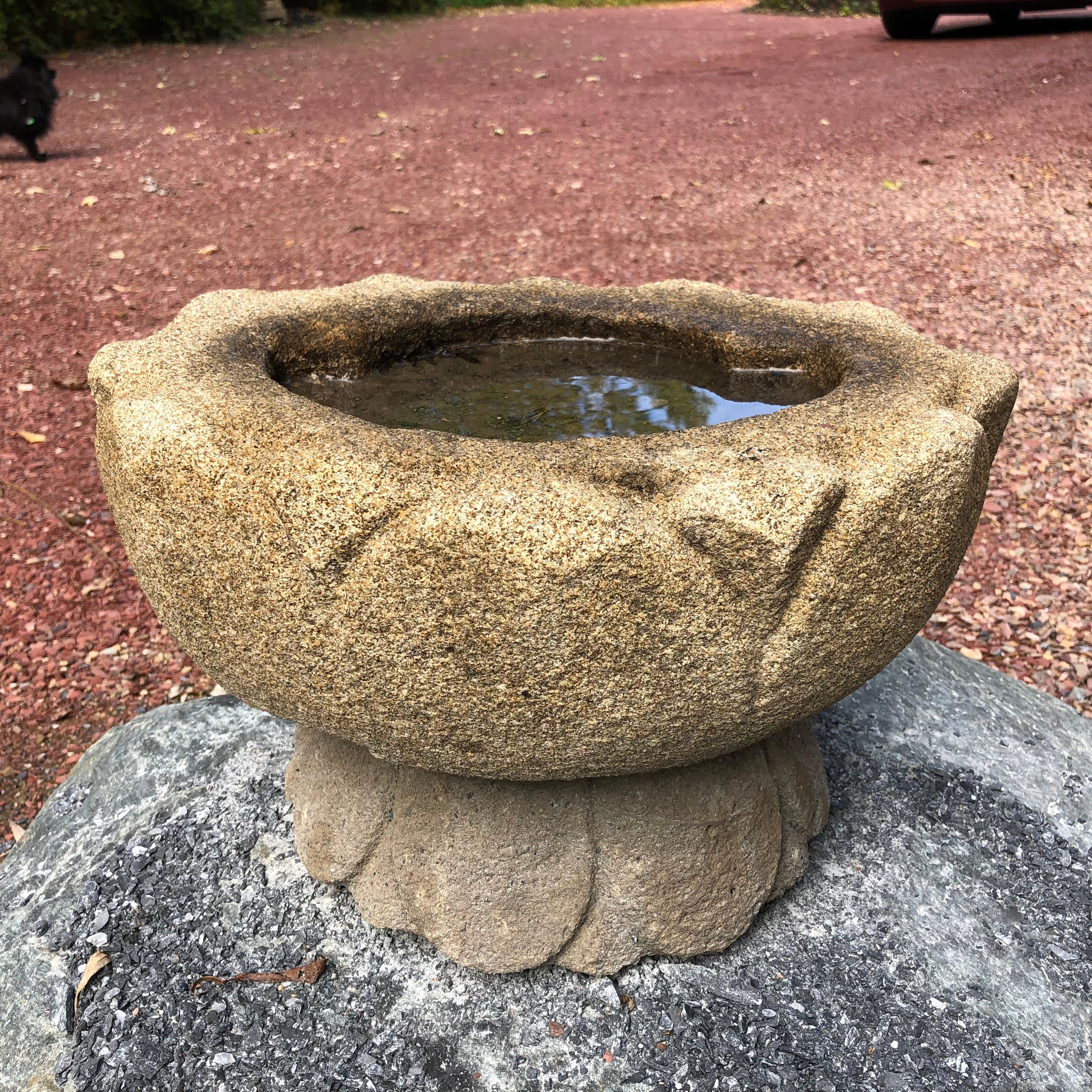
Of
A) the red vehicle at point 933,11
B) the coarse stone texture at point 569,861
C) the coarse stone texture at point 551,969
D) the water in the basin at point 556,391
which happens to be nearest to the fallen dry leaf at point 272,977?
the coarse stone texture at point 551,969

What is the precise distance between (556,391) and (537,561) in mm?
938

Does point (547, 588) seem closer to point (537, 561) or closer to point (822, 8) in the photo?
point (537, 561)

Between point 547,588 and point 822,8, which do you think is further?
point 822,8

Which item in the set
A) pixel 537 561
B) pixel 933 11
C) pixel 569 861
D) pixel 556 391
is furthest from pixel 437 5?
pixel 537 561

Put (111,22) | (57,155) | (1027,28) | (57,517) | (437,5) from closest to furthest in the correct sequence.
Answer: (57,517)
(57,155)
(111,22)
(1027,28)
(437,5)

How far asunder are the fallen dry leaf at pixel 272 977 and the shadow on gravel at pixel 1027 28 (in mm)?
11518

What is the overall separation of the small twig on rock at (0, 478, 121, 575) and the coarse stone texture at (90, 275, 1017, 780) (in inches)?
79.4

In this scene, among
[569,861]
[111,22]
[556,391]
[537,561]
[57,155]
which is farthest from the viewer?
[111,22]

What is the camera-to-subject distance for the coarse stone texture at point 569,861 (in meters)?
1.97

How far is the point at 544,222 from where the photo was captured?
6.09 meters

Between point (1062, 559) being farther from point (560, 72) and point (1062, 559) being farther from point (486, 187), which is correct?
point (560, 72)

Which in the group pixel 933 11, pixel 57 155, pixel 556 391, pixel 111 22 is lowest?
pixel 57 155

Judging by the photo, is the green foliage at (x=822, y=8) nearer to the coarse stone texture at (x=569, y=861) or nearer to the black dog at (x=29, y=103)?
the black dog at (x=29, y=103)

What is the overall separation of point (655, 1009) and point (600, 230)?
487 cm
